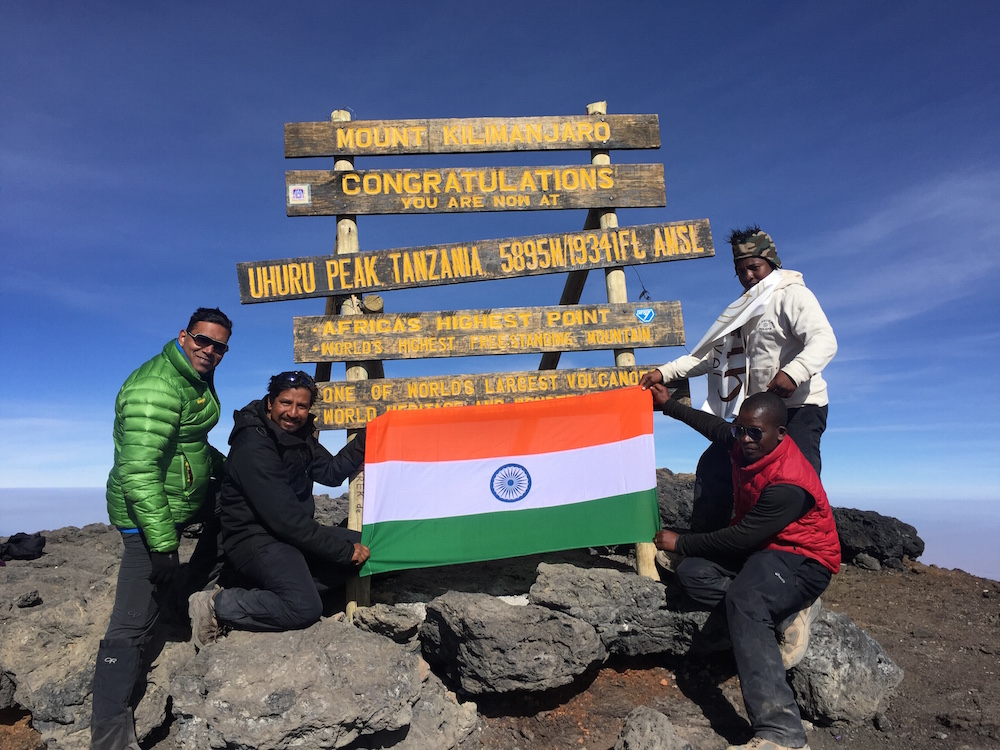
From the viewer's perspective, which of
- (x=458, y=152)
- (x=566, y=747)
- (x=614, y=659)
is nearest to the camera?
(x=566, y=747)

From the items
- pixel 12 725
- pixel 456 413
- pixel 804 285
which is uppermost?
pixel 804 285

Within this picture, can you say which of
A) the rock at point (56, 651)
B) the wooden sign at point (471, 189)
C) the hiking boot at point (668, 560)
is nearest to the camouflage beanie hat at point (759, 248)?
the wooden sign at point (471, 189)

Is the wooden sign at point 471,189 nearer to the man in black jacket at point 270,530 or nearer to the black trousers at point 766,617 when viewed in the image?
the man in black jacket at point 270,530

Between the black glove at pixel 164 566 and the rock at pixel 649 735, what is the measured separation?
356 cm

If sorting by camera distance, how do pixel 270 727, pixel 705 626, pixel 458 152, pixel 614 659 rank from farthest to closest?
1. pixel 458 152
2. pixel 614 659
3. pixel 705 626
4. pixel 270 727

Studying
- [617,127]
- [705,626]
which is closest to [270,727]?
[705,626]

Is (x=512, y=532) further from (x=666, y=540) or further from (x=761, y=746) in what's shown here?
(x=761, y=746)

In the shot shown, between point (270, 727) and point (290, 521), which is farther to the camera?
point (290, 521)

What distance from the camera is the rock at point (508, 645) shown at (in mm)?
5125

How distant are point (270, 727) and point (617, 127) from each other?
6.69 m

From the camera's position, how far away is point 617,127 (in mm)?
7227

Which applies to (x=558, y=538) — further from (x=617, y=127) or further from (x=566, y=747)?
(x=617, y=127)

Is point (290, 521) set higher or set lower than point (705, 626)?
higher

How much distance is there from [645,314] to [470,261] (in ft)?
6.51
